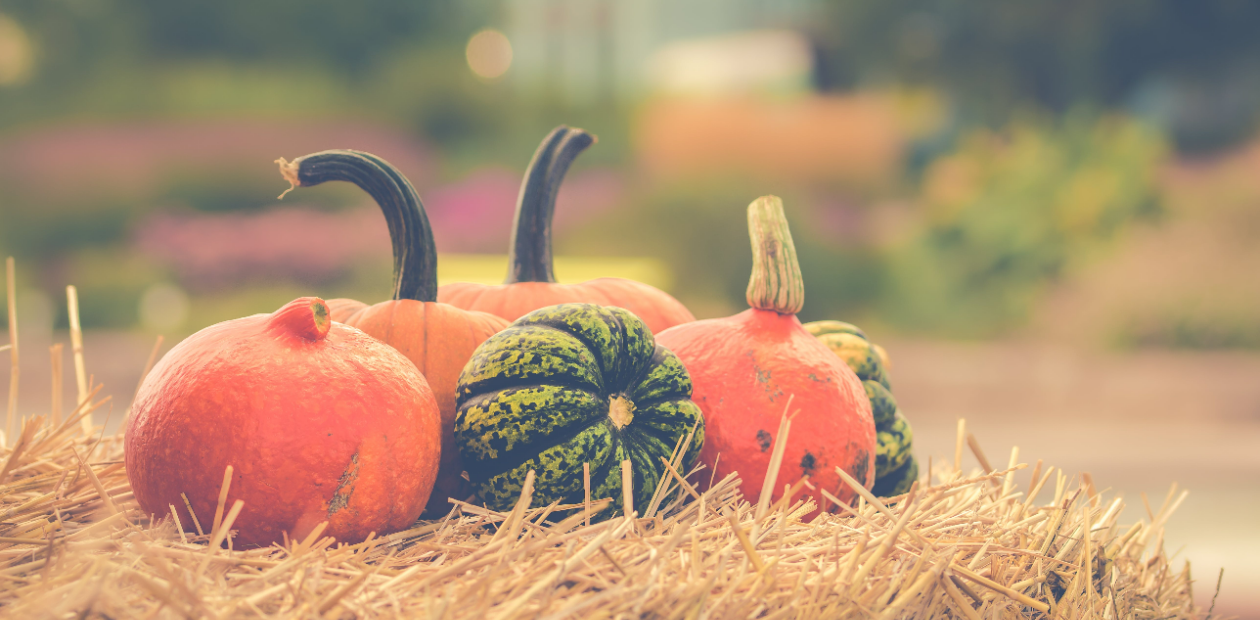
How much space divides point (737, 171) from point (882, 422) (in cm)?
1173

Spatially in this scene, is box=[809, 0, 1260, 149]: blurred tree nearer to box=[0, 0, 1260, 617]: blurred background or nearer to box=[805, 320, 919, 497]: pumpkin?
box=[0, 0, 1260, 617]: blurred background

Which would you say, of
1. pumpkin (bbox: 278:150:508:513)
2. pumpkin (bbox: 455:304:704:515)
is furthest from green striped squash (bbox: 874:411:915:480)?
pumpkin (bbox: 278:150:508:513)

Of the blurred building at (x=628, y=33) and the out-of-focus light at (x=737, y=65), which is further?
the blurred building at (x=628, y=33)

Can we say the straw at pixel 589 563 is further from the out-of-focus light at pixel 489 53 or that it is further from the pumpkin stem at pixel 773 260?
the out-of-focus light at pixel 489 53

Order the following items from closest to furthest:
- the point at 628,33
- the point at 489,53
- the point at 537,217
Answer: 1. the point at 537,217
2. the point at 489,53
3. the point at 628,33

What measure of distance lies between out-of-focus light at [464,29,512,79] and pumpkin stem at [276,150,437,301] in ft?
53.0

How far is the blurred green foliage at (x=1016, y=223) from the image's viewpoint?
1196 cm

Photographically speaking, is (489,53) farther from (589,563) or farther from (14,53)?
(589,563)

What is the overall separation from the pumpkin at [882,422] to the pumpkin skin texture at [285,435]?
4.04ft

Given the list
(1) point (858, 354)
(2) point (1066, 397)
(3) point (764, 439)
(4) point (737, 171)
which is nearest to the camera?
(3) point (764, 439)

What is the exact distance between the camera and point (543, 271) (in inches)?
105

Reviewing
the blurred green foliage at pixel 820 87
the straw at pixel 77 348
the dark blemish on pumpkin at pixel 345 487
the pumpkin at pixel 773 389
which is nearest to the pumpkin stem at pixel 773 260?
the pumpkin at pixel 773 389

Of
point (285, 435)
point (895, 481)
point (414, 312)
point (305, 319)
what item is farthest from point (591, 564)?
point (895, 481)

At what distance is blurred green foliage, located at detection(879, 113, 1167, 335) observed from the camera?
1196 centimetres
